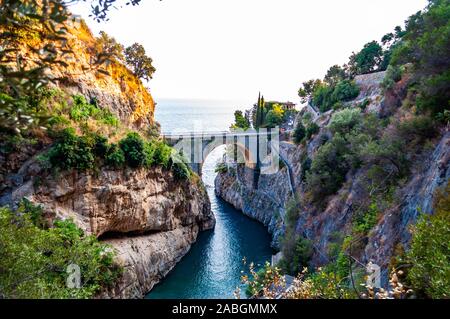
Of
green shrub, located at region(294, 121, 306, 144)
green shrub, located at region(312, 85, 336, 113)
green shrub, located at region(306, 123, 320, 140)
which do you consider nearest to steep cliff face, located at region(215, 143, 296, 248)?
green shrub, located at region(294, 121, 306, 144)

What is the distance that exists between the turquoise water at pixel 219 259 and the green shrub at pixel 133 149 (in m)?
7.97

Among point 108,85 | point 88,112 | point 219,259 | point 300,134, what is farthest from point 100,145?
point 300,134

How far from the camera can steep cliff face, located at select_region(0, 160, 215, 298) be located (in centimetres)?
1547

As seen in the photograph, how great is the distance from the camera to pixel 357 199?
15.1 m

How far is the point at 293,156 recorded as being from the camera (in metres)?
31.8

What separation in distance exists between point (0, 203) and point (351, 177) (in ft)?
59.8

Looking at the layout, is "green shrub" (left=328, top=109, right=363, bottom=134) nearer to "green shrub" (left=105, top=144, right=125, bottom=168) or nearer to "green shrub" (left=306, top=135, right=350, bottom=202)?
"green shrub" (left=306, top=135, right=350, bottom=202)

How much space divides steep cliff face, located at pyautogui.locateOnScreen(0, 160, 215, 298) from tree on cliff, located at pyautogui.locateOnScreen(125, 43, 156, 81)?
958cm

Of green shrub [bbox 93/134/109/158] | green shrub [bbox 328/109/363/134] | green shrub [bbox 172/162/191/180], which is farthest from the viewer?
green shrub [bbox 172/162/191/180]

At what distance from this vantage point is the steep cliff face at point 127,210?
15469 mm

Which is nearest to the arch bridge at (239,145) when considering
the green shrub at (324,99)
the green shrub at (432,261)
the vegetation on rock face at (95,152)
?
the green shrub at (324,99)

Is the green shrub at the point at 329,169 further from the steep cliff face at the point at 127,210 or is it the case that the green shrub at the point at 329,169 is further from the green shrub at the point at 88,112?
the green shrub at the point at 88,112
